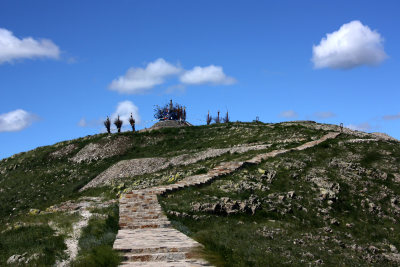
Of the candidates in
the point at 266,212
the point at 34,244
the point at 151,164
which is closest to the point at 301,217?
the point at 266,212

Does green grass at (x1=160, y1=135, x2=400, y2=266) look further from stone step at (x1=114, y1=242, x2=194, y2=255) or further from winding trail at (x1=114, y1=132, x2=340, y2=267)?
stone step at (x1=114, y1=242, x2=194, y2=255)

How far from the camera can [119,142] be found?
54.2m

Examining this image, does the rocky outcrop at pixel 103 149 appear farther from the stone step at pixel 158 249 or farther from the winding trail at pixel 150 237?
the stone step at pixel 158 249

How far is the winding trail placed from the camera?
1098cm

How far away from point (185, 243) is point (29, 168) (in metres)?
43.8

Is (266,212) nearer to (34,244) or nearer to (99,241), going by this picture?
(99,241)

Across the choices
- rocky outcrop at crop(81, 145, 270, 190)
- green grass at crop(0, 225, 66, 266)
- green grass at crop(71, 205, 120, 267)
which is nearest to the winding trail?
green grass at crop(71, 205, 120, 267)

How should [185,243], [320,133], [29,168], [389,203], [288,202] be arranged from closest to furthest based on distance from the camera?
[185,243] < [288,202] < [389,203] < [320,133] < [29,168]

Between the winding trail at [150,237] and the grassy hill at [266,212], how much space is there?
46cm

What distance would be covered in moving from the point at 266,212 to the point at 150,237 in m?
8.45

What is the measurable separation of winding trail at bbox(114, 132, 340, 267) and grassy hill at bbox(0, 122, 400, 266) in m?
0.46

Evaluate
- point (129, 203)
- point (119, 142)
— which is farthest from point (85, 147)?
point (129, 203)

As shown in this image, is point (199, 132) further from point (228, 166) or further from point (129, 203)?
point (129, 203)

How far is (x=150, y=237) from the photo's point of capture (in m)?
13.3
